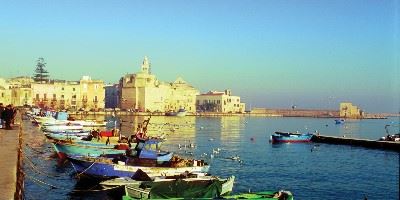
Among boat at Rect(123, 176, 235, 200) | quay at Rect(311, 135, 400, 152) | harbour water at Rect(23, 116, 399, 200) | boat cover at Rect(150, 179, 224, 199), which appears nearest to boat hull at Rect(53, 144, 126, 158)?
harbour water at Rect(23, 116, 399, 200)

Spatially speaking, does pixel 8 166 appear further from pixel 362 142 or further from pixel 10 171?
pixel 362 142

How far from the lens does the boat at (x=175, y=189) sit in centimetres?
2195

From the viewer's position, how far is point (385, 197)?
3045 centimetres

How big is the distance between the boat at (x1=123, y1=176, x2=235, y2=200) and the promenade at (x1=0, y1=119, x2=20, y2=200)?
486 centimetres

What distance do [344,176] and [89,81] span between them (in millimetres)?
143173

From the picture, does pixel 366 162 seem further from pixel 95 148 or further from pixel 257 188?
pixel 95 148

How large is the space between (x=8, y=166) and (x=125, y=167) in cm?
724

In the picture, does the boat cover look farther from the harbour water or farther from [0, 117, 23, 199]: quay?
[0, 117, 23, 199]: quay

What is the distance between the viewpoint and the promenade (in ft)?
58.2

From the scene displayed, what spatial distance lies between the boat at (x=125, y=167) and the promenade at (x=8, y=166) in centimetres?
388

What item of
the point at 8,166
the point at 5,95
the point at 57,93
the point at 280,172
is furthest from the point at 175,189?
the point at 57,93

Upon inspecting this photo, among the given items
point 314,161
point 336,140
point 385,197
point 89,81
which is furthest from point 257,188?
point 89,81

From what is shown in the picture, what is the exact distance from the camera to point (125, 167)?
94.3 feet

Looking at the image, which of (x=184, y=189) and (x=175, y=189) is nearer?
(x=175, y=189)
